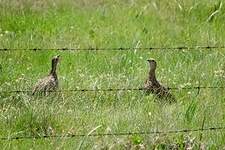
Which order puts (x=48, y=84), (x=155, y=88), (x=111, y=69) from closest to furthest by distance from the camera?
1. (x=48, y=84)
2. (x=155, y=88)
3. (x=111, y=69)

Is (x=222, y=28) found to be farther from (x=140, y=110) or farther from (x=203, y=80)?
(x=140, y=110)

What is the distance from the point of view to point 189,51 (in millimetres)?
8836

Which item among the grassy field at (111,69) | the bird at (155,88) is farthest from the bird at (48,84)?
the bird at (155,88)

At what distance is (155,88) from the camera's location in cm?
714

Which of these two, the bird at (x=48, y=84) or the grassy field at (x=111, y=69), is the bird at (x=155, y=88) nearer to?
the grassy field at (x=111, y=69)

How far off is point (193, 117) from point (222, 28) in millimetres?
3648

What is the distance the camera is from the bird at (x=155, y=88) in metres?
7.09

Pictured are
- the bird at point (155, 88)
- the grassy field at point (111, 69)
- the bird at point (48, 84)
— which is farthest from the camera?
the bird at point (155, 88)

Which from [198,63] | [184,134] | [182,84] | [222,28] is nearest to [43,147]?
[184,134]

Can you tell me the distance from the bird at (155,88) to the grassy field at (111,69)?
105 millimetres

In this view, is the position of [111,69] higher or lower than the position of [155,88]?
higher

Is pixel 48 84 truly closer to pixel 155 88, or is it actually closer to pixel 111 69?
pixel 155 88

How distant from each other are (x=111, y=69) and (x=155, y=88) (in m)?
1.10

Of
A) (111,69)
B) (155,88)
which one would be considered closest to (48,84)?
(155,88)
